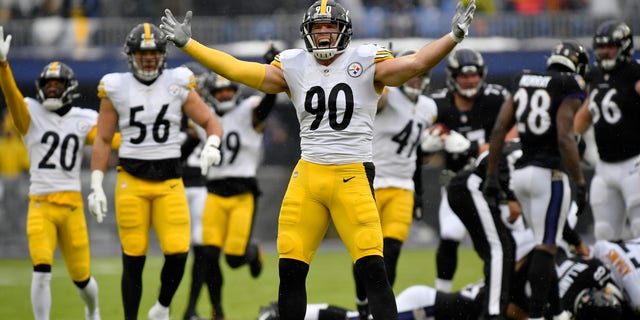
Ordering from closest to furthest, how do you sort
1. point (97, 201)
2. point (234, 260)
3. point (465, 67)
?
1. point (97, 201)
2. point (465, 67)
3. point (234, 260)

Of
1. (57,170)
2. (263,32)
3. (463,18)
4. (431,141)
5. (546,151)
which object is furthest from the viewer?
(263,32)

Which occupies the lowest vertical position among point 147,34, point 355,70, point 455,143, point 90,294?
point 90,294

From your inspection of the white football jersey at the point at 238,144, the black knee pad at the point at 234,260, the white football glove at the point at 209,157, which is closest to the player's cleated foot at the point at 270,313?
the white football glove at the point at 209,157

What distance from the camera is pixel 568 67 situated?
298 inches

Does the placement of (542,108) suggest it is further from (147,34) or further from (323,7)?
(147,34)

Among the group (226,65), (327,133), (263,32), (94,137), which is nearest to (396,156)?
(327,133)

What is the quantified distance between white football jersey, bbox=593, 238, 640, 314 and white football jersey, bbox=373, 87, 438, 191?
157 centimetres

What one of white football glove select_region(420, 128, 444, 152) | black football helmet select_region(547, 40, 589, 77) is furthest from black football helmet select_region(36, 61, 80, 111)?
black football helmet select_region(547, 40, 589, 77)

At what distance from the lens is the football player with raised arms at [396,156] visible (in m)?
7.95

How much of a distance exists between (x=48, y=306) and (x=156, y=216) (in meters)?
1.05

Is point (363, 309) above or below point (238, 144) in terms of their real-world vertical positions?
below

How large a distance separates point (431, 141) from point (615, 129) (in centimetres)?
166

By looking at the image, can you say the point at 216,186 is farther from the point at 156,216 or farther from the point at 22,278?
the point at 22,278

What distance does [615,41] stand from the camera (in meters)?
8.47
